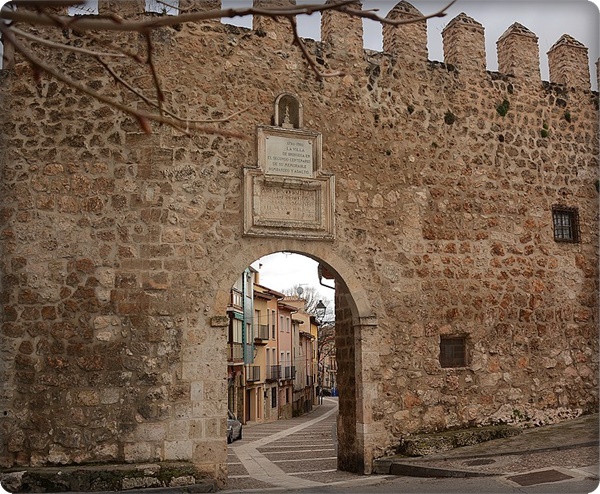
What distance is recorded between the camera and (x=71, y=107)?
799 centimetres

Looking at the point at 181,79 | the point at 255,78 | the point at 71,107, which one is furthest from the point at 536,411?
the point at 71,107

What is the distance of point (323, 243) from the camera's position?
341 inches

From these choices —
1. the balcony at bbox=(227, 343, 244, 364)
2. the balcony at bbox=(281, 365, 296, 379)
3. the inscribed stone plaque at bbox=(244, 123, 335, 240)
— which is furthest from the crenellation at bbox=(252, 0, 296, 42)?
the balcony at bbox=(281, 365, 296, 379)

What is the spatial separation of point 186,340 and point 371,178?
10.4 ft

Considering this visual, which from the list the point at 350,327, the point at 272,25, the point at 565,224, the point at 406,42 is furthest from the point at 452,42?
the point at 350,327

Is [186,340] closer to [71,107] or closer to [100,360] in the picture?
[100,360]

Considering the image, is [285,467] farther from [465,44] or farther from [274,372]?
[274,372]

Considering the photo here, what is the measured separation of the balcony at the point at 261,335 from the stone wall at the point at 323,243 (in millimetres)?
25855

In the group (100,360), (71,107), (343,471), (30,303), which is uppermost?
(71,107)

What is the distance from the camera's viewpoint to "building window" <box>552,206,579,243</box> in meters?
10.4

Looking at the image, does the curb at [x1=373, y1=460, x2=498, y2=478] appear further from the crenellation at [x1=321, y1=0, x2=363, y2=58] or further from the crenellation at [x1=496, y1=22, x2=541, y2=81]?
the crenellation at [x1=496, y1=22, x2=541, y2=81]

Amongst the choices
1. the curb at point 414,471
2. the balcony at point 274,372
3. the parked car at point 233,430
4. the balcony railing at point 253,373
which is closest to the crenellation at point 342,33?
the curb at point 414,471

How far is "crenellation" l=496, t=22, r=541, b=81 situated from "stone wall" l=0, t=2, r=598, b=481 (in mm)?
38

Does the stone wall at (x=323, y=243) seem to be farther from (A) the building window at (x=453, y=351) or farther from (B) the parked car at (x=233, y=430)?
(B) the parked car at (x=233, y=430)
